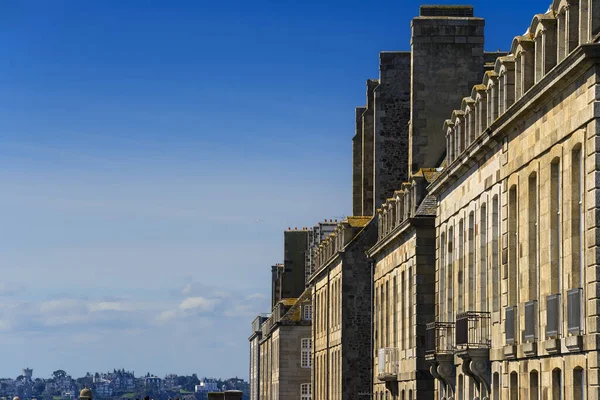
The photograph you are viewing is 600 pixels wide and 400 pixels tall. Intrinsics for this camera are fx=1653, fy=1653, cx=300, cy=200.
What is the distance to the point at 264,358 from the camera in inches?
4562

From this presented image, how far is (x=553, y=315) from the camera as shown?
30375mm

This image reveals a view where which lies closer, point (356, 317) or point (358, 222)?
point (356, 317)

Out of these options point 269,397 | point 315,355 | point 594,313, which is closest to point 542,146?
point 594,313

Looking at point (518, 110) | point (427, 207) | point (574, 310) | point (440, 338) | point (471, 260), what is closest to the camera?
point (574, 310)

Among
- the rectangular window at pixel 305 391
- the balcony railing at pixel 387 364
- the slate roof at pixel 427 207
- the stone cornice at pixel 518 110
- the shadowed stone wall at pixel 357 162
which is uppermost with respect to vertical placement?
the shadowed stone wall at pixel 357 162

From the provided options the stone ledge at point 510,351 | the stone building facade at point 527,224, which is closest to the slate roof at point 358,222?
the stone building facade at point 527,224

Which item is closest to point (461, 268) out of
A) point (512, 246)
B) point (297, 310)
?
Answer: point (512, 246)

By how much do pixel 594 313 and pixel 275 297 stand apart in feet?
288

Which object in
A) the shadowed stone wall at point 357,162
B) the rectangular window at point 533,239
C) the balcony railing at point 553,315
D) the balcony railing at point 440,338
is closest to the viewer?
the balcony railing at point 553,315

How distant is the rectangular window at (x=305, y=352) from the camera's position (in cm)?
9596

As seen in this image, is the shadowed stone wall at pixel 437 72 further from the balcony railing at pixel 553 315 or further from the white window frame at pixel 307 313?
the white window frame at pixel 307 313

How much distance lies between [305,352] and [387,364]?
42.1 m

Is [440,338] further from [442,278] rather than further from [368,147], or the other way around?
[368,147]

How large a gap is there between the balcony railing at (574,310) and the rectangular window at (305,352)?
2645 inches
